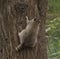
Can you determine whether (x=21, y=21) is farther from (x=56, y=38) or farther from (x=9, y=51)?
(x=56, y=38)

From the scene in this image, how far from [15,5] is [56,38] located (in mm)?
1450

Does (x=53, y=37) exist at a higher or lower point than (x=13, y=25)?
lower

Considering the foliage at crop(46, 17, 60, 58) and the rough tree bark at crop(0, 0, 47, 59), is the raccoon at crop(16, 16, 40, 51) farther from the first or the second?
the foliage at crop(46, 17, 60, 58)

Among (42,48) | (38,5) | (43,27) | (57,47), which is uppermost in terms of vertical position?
(38,5)

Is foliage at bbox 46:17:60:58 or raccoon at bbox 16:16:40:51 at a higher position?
raccoon at bbox 16:16:40:51

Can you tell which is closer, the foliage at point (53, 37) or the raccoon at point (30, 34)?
the raccoon at point (30, 34)

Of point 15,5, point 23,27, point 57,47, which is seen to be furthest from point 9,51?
point 57,47

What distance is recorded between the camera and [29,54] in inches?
98.7

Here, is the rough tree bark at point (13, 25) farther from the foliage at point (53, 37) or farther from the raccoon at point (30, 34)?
the foliage at point (53, 37)

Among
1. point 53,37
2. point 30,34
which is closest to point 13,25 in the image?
point 30,34

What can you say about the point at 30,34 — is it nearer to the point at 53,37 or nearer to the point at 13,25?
the point at 13,25

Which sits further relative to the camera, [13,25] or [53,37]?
[53,37]

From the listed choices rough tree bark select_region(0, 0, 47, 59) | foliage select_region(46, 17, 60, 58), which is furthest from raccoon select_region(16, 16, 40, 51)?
foliage select_region(46, 17, 60, 58)

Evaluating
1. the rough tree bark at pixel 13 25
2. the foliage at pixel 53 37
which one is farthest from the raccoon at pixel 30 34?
the foliage at pixel 53 37
